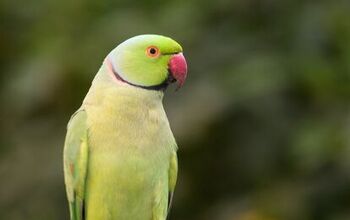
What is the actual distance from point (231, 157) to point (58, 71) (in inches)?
36.1

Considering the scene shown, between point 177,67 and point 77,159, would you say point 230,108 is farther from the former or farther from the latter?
point 177,67

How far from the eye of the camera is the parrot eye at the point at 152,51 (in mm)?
2760

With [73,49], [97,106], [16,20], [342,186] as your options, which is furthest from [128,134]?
[16,20]

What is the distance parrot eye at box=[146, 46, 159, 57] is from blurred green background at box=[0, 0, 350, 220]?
Result: 1.97 metres

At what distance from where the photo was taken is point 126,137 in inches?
112

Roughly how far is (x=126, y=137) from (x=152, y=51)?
0.25 metres

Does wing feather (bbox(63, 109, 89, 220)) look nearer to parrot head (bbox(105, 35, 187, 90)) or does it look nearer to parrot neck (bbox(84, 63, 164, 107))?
parrot neck (bbox(84, 63, 164, 107))

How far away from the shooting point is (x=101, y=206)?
2934mm

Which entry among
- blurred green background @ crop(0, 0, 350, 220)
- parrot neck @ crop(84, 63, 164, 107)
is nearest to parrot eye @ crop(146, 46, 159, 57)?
parrot neck @ crop(84, 63, 164, 107)

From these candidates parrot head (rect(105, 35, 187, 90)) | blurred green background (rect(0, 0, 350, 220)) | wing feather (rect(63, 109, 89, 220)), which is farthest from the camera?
blurred green background (rect(0, 0, 350, 220))

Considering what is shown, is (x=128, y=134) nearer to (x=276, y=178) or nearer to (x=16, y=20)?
(x=276, y=178)

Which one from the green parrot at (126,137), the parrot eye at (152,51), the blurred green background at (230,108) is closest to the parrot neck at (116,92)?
the green parrot at (126,137)

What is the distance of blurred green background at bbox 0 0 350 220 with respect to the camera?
4773mm

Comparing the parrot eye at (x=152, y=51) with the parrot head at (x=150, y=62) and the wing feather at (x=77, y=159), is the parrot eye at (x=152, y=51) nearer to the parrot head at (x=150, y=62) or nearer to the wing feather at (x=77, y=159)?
the parrot head at (x=150, y=62)
